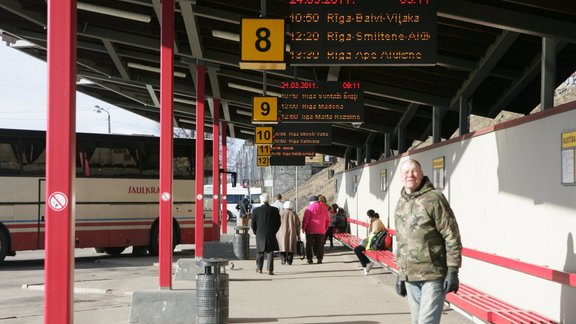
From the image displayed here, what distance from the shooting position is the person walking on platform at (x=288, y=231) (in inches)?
802

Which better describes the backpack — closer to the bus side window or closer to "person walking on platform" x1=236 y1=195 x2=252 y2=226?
the bus side window

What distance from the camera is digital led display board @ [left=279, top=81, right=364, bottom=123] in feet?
53.4

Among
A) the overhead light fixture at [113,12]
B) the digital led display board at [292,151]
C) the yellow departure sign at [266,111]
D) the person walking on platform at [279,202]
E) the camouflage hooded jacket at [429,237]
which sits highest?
the overhead light fixture at [113,12]

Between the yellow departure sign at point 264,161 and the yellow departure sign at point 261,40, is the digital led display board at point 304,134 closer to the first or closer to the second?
the yellow departure sign at point 264,161

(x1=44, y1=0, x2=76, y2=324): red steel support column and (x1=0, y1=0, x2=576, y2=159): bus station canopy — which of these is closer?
(x1=44, y1=0, x2=76, y2=324): red steel support column

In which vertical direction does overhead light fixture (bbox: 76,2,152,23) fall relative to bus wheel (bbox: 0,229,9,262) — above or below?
above

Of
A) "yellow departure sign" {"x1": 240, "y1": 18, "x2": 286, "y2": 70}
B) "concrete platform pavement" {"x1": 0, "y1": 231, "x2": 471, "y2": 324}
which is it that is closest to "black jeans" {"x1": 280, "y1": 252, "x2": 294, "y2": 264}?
"concrete platform pavement" {"x1": 0, "y1": 231, "x2": 471, "y2": 324}

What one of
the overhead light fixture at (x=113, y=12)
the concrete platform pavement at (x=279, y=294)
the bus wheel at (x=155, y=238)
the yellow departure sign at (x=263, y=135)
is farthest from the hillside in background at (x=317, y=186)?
the overhead light fixture at (x=113, y=12)

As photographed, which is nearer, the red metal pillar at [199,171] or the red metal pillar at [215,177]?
the red metal pillar at [199,171]

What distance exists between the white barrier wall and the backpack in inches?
162

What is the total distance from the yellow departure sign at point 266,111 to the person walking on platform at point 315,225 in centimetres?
323

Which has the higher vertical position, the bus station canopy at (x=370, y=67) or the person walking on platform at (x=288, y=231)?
the bus station canopy at (x=370, y=67)

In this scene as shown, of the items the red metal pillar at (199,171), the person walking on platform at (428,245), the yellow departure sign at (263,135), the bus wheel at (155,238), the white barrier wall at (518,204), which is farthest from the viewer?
the bus wheel at (155,238)

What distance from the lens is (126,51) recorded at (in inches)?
827
